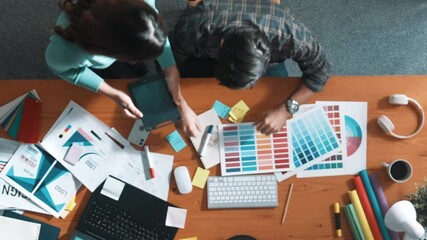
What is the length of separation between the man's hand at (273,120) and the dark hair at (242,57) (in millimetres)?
173

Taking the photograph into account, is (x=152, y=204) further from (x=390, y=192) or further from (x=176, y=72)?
(x=390, y=192)

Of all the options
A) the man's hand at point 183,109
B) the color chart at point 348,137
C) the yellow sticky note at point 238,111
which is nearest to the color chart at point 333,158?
the color chart at point 348,137

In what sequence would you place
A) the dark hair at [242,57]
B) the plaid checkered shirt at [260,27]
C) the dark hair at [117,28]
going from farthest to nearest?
1. the plaid checkered shirt at [260,27]
2. the dark hair at [242,57]
3. the dark hair at [117,28]

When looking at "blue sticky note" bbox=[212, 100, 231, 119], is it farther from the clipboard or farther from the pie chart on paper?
the pie chart on paper

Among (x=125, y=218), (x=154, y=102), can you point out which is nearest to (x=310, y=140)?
(x=154, y=102)

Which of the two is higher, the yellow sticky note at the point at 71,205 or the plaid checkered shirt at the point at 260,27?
the plaid checkered shirt at the point at 260,27

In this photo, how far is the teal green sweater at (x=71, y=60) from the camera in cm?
106

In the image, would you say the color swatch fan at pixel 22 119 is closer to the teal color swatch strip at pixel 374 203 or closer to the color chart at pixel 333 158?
the color chart at pixel 333 158

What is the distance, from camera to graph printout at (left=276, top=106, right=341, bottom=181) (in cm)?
122

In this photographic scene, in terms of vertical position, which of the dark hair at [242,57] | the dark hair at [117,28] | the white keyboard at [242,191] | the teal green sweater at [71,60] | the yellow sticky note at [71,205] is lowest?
the yellow sticky note at [71,205]

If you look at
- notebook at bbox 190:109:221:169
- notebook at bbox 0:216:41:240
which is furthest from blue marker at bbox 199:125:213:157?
notebook at bbox 0:216:41:240

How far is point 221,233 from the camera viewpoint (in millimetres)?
1200

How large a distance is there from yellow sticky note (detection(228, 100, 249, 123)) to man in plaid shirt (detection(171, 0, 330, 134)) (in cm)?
6

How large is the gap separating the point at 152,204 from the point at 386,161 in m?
0.71
